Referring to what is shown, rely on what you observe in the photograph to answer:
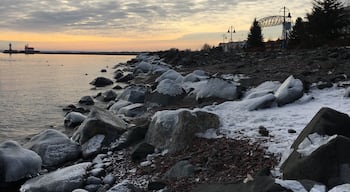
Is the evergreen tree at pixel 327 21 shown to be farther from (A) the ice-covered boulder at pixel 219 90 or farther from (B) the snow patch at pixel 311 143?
(B) the snow patch at pixel 311 143

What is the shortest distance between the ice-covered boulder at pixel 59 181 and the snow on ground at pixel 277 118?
8.62 ft

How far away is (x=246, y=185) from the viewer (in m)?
5.17

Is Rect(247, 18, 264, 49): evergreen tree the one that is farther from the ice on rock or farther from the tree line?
the ice on rock

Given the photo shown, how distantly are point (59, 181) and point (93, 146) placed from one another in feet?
7.64

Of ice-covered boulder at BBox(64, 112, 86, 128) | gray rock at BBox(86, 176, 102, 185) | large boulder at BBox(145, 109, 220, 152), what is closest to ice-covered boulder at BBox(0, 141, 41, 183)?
gray rock at BBox(86, 176, 102, 185)

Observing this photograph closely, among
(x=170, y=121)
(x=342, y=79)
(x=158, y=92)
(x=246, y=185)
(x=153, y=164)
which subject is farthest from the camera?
(x=158, y=92)

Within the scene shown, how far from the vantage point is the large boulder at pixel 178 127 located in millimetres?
8602

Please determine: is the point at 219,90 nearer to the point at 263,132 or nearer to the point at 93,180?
the point at 263,132

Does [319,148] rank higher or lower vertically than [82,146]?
higher

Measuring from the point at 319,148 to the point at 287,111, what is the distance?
4.38 meters

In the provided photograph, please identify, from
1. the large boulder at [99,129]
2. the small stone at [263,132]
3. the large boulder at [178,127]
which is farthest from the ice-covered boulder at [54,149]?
the small stone at [263,132]

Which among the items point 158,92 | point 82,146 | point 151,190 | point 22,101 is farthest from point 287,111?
point 22,101

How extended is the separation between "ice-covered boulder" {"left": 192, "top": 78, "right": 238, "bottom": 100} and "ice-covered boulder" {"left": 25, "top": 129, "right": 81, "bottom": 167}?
5005mm

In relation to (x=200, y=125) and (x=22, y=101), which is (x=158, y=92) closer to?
(x=200, y=125)
